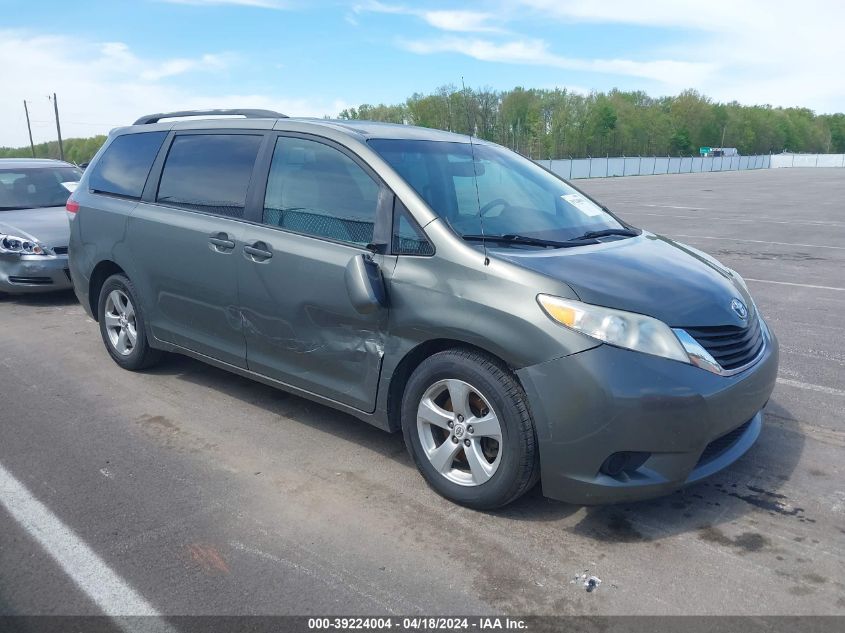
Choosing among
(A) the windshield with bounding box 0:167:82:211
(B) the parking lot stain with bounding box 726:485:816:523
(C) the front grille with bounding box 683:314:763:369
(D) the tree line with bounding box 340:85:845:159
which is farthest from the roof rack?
(D) the tree line with bounding box 340:85:845:159

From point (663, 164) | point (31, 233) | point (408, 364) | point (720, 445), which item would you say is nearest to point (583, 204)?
point (408, 364)

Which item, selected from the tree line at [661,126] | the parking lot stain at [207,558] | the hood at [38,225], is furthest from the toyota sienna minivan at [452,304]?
the tree line at [661,126]

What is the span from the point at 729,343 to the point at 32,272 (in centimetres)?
734

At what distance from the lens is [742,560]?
2982mm

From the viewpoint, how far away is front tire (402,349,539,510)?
316cm

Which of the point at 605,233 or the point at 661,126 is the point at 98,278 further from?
the point at 661,126

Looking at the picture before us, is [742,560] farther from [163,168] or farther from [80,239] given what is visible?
[80,239]

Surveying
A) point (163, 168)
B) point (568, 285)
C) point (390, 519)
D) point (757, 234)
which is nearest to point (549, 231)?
point (568, 285)

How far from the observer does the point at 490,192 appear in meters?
4.06

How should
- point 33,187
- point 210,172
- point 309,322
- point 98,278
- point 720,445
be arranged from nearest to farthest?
point 720,445
point 309,322
point 210,172
point 98,278
point 33,187

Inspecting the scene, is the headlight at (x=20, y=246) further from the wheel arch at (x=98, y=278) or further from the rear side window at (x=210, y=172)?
the rear side window at (x=210, y=172)

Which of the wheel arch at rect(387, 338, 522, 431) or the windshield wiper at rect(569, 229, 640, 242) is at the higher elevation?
the windshield wiper at rect(569, 229, 640, 242)

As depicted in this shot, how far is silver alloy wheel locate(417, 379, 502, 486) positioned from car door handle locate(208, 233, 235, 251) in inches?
64.8

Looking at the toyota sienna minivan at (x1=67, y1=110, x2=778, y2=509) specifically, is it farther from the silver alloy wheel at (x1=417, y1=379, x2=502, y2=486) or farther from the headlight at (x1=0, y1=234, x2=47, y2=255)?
the headlight at (x1=0, y1=234, x2=47, y2=255)
